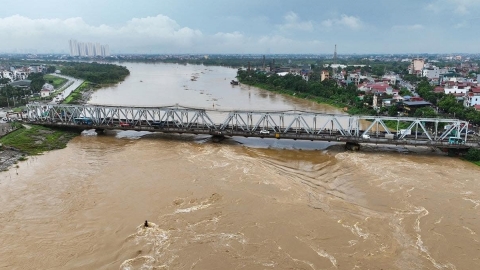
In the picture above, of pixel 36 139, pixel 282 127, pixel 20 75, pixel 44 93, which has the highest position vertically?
pixel 20 75

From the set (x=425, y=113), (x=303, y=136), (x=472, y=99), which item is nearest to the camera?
(x=303, y=136)

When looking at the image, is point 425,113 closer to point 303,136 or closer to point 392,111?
point 392,111

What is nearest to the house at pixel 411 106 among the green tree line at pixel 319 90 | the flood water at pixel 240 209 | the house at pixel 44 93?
the green tree line at pixel 319 90

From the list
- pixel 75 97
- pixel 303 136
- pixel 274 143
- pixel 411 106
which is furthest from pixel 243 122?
pixel 75 97

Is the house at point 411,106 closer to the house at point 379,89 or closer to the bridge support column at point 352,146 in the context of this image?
the house at point 379,89

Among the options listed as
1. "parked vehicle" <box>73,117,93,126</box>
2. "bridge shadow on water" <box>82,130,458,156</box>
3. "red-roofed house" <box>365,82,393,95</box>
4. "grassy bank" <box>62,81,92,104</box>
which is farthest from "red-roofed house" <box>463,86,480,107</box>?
"grassy bank" <box>62,81,92,104</box>

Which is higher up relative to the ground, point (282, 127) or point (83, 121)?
point (83, 121)

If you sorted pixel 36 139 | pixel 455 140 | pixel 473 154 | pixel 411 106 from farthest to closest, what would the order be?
pixel 411 106 → pixel 36 139 → pixel 455 140 → pixel 473 154
